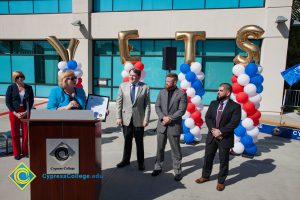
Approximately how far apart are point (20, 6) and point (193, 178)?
590 inches

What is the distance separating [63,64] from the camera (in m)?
7.71

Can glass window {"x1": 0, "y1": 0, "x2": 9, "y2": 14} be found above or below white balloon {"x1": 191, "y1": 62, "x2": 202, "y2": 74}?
above

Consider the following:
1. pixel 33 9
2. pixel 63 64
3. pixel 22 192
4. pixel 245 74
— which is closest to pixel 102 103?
pixel 22 192

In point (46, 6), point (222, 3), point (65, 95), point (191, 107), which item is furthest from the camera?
point (46, 6)

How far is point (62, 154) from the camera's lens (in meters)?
2.91

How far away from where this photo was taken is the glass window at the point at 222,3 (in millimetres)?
11930

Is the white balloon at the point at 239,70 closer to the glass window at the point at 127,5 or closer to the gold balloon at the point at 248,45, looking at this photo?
the gold balloon at the point at 248,45

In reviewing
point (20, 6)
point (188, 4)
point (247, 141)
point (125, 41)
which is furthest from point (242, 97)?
point (20, 6)

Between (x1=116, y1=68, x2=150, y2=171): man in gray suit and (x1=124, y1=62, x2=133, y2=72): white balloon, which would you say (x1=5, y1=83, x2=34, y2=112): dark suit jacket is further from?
(x1=124, y1=62, x2=133, y2=72): white balloon

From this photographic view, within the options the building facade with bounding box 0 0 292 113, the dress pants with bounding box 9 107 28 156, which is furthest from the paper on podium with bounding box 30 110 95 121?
the building facade with bounding box 0 0 292 113

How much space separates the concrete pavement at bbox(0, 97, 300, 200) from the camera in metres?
3.88

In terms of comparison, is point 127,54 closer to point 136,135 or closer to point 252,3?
point 136,135

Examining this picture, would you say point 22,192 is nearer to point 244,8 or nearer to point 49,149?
point 49,149

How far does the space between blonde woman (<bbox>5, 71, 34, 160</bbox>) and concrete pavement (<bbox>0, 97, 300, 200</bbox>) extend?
18.6 inches
